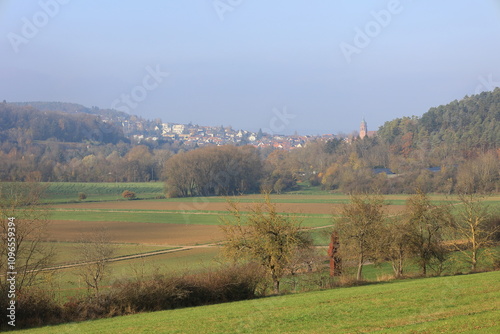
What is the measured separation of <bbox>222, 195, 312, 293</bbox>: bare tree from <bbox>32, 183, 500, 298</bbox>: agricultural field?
4.73 feet

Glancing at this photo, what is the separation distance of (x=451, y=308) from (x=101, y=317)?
12.0m

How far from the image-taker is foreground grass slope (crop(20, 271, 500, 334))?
12219 millimetres

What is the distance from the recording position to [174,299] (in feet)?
65.3

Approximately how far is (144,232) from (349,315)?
42.2 m

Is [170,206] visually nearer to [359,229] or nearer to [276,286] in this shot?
[359,229]

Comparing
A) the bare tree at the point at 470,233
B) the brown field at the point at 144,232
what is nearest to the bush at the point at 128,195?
the brown field at the point at 144,232

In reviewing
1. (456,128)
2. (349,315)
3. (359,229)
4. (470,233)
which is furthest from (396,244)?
(456,128)

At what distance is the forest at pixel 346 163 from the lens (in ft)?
307

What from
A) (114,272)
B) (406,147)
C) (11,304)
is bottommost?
(114,272)

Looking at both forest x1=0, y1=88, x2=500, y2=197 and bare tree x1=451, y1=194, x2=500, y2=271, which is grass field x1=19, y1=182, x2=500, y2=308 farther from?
forest x1=0, y1=88, x2=500, y2=197

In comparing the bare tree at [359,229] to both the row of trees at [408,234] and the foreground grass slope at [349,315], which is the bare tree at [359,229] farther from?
the foreground grass slope at [349,315]

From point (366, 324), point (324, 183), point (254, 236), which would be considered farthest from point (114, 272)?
point (324, 183)

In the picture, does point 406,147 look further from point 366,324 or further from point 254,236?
point 366,324

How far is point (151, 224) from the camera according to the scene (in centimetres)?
6116
